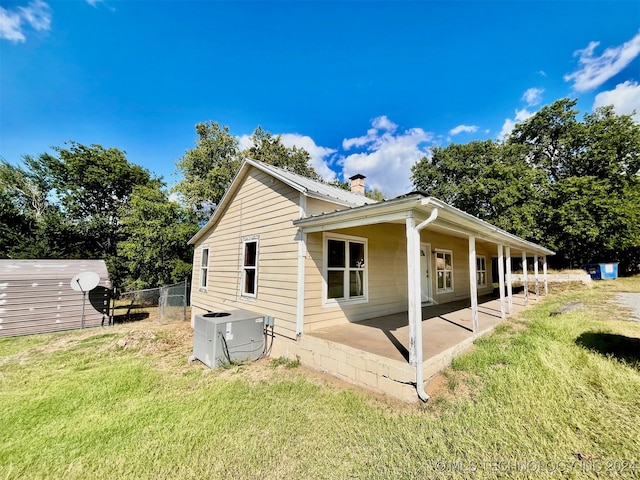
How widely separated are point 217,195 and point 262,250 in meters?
14.8

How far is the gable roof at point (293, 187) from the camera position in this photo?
17.9 feet

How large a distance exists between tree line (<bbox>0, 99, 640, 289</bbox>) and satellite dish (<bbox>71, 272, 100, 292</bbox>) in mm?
5249

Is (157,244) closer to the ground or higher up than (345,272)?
higher up

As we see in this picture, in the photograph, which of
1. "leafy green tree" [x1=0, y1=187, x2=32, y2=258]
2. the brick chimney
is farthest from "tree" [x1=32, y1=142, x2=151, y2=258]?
the brick chimney

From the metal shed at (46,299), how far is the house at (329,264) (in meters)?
4.52

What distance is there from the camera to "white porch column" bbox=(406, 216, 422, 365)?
11.5 ft

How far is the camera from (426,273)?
871 cm

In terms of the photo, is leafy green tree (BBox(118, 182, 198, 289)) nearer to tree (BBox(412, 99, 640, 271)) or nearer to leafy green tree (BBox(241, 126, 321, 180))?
leafy green tree (BBox(241, 126, 321, 180))

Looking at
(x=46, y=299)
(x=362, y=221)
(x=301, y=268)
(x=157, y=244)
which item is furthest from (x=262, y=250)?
(x=157, y=244)

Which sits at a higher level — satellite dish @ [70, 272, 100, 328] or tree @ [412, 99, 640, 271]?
tree @ [412, 99, 640, 271]

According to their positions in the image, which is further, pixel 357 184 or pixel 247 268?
pixel 357 184

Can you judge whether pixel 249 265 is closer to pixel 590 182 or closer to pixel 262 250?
pixel 262 250

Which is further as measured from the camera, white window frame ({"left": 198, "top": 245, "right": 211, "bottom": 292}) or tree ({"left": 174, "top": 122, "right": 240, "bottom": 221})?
tree ({"left": 174, "top": 122, "right": 240, "bottom": 221})

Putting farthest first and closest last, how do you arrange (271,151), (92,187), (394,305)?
(271,151), (92,187), (394,305)
